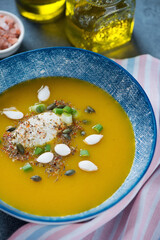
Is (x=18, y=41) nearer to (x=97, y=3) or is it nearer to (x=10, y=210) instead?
(x=97, y=3)

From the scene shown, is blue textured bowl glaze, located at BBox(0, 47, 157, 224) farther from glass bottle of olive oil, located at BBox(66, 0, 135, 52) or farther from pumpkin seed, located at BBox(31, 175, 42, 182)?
pumpkin seed, located at BBox(31, 175, 42, 182)

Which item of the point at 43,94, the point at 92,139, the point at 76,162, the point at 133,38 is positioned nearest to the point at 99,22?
the point at 133,38

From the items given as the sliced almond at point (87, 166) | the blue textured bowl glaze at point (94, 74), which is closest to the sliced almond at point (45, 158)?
the sliced almond at point (87, 166)

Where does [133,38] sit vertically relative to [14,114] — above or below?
above

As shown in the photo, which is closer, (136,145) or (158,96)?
(136,145)

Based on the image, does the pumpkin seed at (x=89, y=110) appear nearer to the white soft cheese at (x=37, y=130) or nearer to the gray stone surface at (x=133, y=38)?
the white soft cheese at (x=37, y=130)

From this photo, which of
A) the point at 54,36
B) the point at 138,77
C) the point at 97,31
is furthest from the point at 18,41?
the point at 138,77

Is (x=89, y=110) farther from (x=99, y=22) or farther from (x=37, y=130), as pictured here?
(x=99, y=22)
